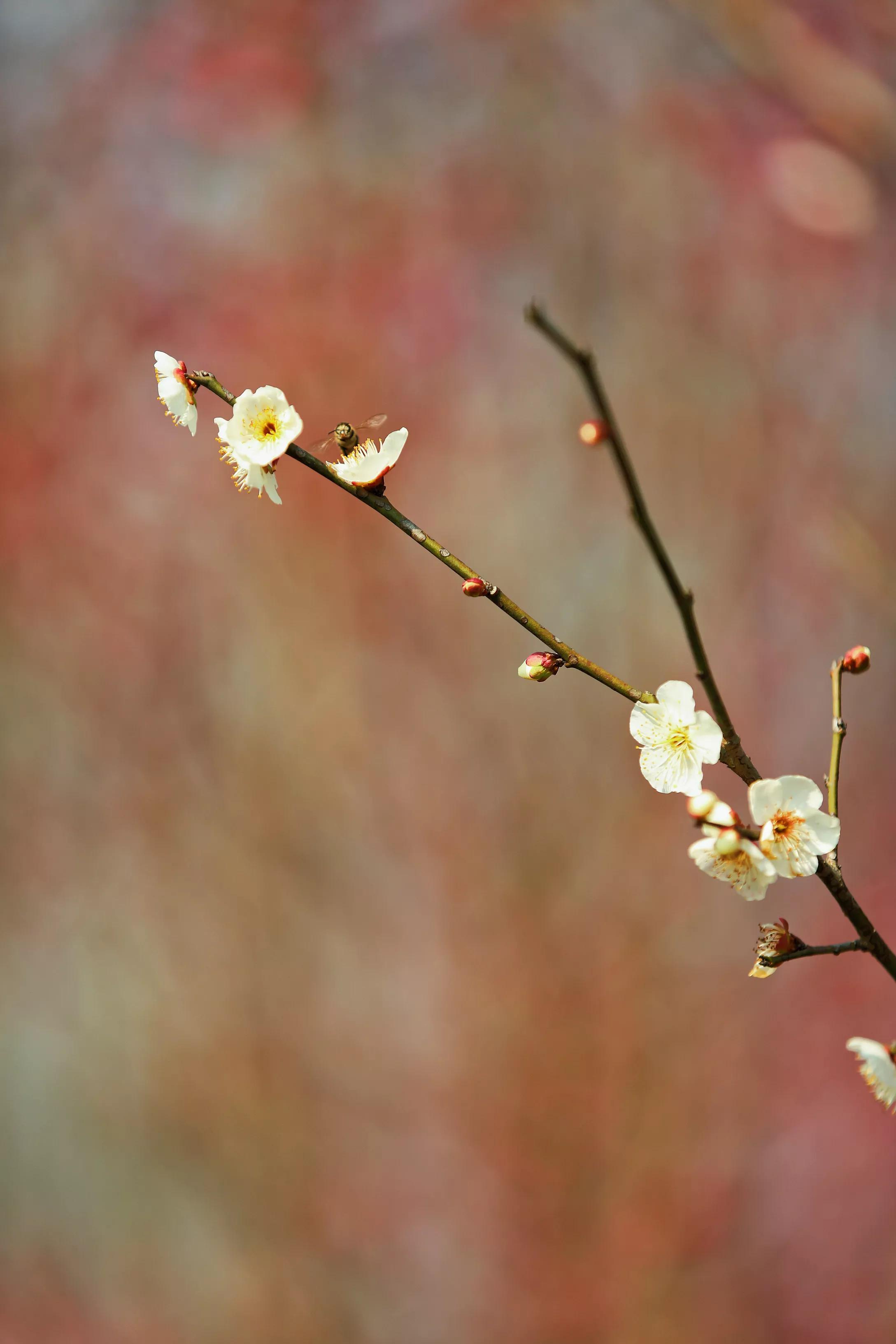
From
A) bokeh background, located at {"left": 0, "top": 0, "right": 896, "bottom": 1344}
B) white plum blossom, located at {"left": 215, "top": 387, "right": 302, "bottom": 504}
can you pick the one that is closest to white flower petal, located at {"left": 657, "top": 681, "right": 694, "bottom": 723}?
white plum blossom, located at {"left": 215, "top": 387, "right": 302, "bottom": 504}

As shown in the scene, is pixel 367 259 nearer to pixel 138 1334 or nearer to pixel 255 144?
pixel 255 144

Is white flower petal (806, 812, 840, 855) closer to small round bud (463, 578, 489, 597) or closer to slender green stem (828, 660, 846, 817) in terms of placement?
slender green stem (828, 660, 846, 817)

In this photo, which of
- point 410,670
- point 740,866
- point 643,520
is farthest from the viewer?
point 410,670

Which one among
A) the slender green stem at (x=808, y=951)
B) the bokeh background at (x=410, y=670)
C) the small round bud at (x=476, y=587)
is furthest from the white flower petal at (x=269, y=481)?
the bokeh background at (x=410, y=670)

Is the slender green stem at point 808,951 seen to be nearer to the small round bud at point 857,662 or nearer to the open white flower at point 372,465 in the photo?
the small round bud at point 857,662

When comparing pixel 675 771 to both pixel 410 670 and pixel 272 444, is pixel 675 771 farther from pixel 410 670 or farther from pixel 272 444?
pixel 410 670

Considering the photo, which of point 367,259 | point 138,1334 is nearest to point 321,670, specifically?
point 367,259

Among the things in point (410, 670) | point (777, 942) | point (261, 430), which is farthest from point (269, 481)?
point (410, 670)
